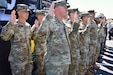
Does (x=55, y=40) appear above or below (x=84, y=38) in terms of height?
above

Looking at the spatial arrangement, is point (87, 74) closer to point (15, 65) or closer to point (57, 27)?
point (15, 65)

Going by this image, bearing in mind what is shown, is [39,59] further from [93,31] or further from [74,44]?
[93,31]

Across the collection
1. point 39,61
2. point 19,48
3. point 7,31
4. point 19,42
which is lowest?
point 39,61

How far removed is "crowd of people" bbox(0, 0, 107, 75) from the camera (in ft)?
13.5

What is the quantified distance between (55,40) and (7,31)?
3.01ft

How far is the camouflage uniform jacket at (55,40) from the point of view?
4.09 metres

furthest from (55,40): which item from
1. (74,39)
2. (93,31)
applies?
(93,31)

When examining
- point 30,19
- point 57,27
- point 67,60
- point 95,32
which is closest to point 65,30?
point 57,27

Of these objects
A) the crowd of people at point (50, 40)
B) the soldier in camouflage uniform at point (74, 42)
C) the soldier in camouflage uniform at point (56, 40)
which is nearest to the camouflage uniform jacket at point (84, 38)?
the crowd of people at point (50, 40)

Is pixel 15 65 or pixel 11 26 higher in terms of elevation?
pixel 11 26

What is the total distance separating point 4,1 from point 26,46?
980 mm

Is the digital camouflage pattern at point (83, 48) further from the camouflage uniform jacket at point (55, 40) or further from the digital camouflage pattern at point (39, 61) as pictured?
the camouflage uniform jacket at point (55, 40)

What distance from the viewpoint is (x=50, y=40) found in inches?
163

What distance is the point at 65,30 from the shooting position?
4227 mm
